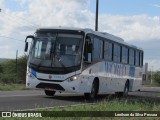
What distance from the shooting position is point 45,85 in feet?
70.0

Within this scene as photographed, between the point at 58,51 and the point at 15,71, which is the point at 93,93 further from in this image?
the point at 15,71

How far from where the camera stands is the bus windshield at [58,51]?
2127 centimetres

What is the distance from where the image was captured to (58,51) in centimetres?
2139

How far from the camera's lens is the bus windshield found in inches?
837

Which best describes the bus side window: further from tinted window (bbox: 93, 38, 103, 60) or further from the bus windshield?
tinted window (bbox: 93, 38, 103, 60)

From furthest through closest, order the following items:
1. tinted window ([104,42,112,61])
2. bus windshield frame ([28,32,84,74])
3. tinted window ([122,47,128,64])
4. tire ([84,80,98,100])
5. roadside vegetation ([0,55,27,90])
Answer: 1. roadside vegetation ([0,55,27,90])
2. tinted window ([122,47,128,64])
3. tinted window ([104,42,112,61])
4. tire ([84,80,98,100])
5. bus windshield frame ([28,32,84,74])

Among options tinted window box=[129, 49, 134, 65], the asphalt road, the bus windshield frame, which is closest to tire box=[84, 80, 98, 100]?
the asphalt road

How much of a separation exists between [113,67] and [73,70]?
5.82 metres

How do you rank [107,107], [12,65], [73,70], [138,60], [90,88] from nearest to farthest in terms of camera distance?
[107,107] → [73,70] → [90,88] → [138,60] → [12,65]

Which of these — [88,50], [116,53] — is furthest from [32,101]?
[116,53]

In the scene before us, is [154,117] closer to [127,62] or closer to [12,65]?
[127,62]

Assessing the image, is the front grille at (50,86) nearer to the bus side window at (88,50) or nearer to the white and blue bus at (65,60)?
the white and blue bus at (65,60)

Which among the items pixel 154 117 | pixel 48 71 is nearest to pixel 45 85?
pixel 48 71

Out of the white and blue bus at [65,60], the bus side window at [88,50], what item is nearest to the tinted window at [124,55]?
the white and blue bus at [65,60]
